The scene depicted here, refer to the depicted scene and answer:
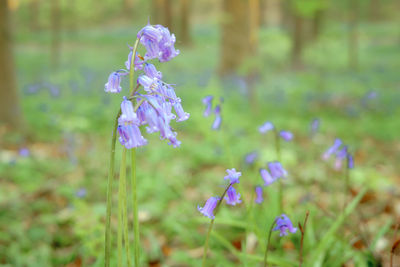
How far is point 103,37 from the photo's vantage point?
27344 millimetres

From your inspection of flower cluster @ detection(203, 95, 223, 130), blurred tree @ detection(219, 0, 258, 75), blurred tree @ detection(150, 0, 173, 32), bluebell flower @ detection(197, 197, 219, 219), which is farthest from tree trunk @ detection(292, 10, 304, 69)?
bluebell flower @ detection(197, 197, 219, 219)

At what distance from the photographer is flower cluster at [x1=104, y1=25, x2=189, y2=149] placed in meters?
1.07

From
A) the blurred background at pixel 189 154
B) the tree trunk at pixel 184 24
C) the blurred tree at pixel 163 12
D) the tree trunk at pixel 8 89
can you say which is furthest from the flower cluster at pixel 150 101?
the tree trunk at pixel 184 24

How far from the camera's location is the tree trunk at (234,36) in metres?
10.3

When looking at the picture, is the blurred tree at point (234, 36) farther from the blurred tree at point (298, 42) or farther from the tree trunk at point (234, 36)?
the blurred tree at point (298, 42)

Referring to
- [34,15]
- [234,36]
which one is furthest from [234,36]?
[34,15]

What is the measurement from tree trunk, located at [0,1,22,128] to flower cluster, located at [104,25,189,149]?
4.94 meters

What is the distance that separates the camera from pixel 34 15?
110 feet

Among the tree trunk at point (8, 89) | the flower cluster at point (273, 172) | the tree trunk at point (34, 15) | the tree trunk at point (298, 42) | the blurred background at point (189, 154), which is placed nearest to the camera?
the flower cluster at point (273, 172)

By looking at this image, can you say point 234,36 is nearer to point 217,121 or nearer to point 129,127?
point 217,121

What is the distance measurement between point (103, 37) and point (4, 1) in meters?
23.2

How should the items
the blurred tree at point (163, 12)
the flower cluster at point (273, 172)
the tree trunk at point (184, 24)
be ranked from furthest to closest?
the tree trunk at point (184, 24) < the blurred tree at point (163, 12) < the flower cluster at point (273, 172)

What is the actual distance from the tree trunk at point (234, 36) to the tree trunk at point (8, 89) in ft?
20.2

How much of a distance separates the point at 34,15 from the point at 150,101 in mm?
37550
